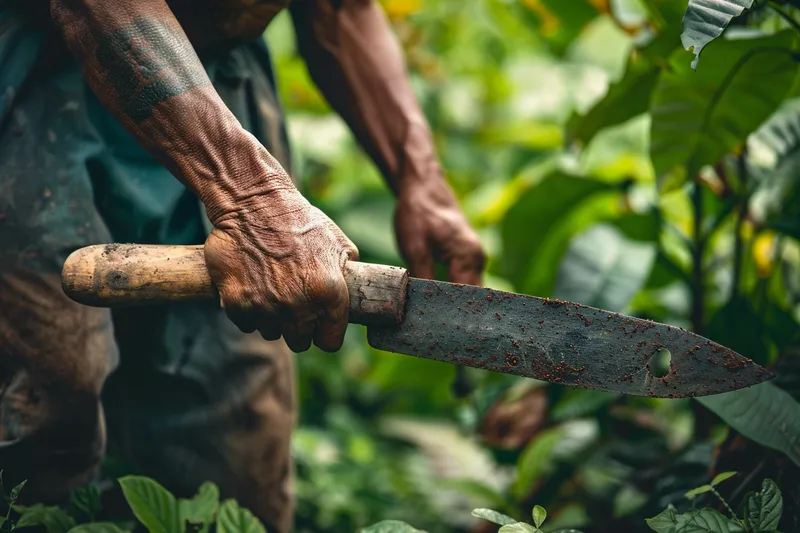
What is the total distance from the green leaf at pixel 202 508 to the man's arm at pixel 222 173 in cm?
38

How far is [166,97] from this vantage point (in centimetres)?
118

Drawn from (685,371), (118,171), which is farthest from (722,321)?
(118,171)

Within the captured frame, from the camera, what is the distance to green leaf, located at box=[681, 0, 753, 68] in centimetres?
111

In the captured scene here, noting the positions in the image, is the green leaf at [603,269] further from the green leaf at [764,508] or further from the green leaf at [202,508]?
the green leaf at [202,508]

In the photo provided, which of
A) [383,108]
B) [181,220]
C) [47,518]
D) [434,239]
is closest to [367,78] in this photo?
[383,108]

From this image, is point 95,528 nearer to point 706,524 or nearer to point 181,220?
point 181,220

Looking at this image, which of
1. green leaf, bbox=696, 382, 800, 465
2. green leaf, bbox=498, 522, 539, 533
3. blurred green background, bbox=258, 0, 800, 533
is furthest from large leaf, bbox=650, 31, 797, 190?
green leaf, bbox=498, 522, 539, 533

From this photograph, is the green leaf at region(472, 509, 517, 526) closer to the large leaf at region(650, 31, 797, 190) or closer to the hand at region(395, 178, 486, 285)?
the hand at region(395, 178, 486, 285)

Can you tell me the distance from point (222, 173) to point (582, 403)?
48.1 inches

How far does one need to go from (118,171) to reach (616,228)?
1.33m

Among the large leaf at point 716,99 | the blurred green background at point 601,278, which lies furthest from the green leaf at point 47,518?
the large leaf at point 716,99

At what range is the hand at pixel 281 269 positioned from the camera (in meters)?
1.15

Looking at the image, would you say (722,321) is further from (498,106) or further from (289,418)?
(498,106)

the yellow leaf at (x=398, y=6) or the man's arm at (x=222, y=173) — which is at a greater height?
the man's arm at (x=222, y=173)
